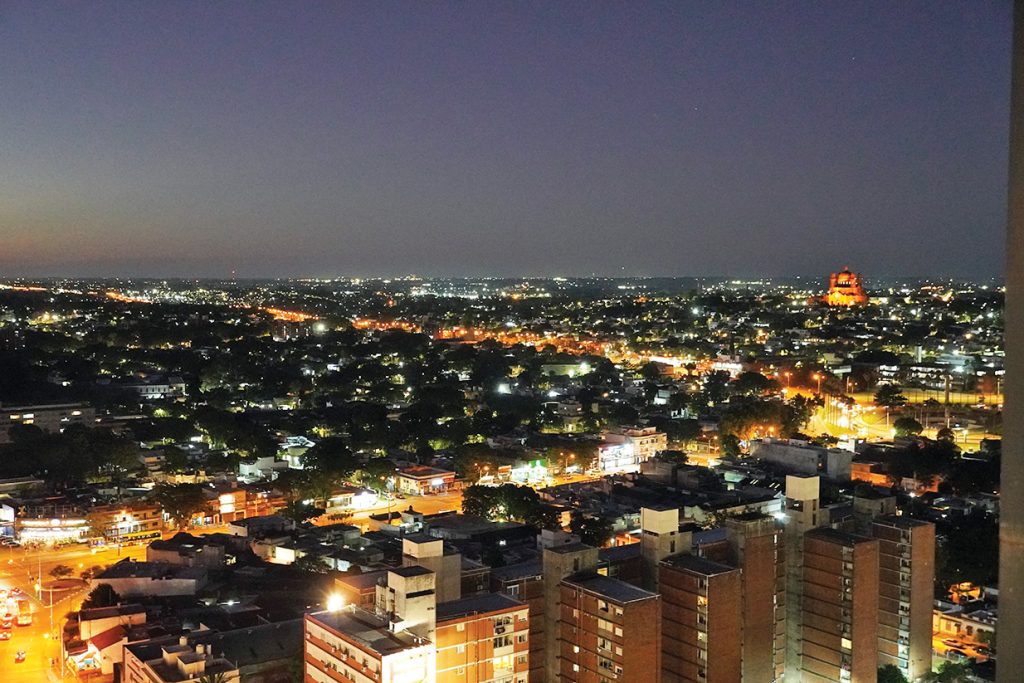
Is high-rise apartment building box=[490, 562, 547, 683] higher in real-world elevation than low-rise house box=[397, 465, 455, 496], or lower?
higher

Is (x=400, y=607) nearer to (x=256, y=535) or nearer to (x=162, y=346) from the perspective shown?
(x=256, y=535)

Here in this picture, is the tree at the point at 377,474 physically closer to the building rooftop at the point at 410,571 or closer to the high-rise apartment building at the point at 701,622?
the high-rise apartment building at the point at 701,622

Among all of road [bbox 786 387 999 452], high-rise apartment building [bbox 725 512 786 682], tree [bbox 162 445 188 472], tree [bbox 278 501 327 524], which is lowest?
road [bbox 786 387 999 452]

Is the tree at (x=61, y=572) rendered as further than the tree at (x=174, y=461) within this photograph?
No

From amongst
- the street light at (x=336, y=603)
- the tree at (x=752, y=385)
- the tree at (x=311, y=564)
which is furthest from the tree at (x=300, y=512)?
the tree at (x=752, y=385)

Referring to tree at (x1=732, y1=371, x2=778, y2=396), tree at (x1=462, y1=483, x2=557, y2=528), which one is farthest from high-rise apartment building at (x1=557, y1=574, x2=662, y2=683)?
tree at (x1=732, y1=371, x2=778, y2=396)

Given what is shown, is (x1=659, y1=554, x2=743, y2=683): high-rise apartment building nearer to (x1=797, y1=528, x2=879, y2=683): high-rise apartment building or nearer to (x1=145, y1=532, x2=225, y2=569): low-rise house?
(x1=797, y1=528, x2=879, y2=683): high-rise apartment building

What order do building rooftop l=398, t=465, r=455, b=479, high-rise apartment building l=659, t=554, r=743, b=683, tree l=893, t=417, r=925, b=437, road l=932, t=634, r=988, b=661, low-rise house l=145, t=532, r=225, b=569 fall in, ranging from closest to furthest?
high-rise apartment building l=659, t=554, r=743, b=683
road l=932, t=634, r=988, b=661
low-rise house l=145, t=532, r=225, b=569
building rooftop l=398, t=465, r=455, b=479
tree l=893, t=417, r=925, b=437
